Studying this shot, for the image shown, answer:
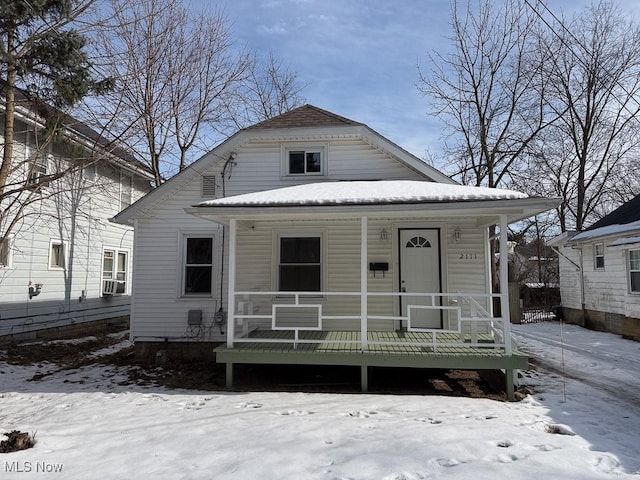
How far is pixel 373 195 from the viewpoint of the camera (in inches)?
275

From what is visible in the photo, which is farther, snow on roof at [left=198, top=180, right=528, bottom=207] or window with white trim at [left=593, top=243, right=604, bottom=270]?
window with white trim at [left=593, top=243, right=604, bottom=270]

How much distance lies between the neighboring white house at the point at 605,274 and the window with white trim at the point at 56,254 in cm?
1718

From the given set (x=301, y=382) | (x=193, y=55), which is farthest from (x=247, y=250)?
(x=193, y=55)

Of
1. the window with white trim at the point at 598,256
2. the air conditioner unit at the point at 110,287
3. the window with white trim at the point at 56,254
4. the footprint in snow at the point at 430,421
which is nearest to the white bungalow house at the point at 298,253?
the footprint in snow at the point at 430,421

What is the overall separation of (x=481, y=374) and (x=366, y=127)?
5.57 meters

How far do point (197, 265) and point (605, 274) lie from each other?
13647 mm

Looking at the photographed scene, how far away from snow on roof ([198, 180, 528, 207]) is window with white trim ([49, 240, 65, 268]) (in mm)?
8002

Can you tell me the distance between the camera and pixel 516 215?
22.9ft

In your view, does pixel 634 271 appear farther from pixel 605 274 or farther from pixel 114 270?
pixel 114 270

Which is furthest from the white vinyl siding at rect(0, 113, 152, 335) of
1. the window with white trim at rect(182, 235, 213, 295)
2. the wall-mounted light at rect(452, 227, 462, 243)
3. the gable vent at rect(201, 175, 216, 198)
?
the wall-mounted light at rect(452, 227, 462, 243)

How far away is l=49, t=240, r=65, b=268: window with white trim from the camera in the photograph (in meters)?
12.5

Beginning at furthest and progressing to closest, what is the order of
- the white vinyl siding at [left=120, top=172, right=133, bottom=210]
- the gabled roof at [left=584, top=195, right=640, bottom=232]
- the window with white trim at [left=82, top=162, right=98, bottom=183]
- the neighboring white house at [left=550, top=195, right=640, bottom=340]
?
the white vinyl siding at [left=120, top=172, right=133, bottom=210] → the gabled roof at [left=584, top=195, right=640, bottom=232] → the window with white trim at [left=82, top=162, right=98, bottom=183] → the neighboring white house at [left=550, top=195, right=640, bottom=340]

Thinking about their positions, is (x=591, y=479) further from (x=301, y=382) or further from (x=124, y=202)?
(x=124, y=202)

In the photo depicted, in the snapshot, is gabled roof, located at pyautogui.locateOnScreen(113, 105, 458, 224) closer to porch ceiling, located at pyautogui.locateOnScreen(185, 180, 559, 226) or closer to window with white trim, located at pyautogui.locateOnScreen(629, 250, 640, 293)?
porch ceiling, located at pyautogui.locateOnScreen(185, 180, 559, 226)
